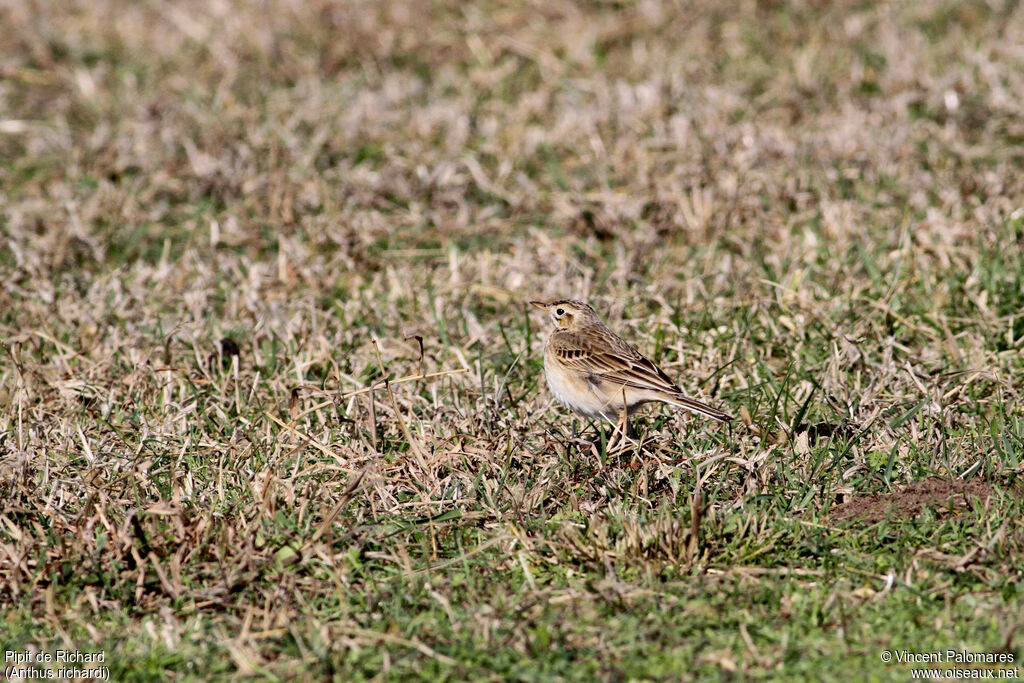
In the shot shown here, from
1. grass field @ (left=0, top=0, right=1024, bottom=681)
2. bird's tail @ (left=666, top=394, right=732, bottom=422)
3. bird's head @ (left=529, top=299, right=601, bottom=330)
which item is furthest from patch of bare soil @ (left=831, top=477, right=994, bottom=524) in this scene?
bird's head @ (left=529, top=299, right=601, bottom=330)

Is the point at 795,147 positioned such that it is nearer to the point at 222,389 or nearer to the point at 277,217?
the point at 277,217

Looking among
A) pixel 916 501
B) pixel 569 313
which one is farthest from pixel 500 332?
pixel 916 501

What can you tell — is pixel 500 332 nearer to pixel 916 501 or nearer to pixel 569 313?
pixel 569 313

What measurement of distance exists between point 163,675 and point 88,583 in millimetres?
763

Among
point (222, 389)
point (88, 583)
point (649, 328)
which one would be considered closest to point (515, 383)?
point (649, 328)

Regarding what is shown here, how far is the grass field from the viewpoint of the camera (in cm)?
490

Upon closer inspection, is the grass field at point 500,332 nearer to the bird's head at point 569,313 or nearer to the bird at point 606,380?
the bird at point 606,380

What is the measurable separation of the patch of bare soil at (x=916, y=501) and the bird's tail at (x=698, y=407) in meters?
0.74

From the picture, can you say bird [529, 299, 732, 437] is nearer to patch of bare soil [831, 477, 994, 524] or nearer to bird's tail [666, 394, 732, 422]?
bird's tail [666, 394, 732, 422]

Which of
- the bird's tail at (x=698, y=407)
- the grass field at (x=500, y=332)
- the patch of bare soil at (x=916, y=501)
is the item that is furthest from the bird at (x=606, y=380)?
the patch of bare soil at (x=916, y=501)

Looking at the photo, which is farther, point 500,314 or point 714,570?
point 500,314

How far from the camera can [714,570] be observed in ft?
16.8

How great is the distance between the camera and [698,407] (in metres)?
6.17

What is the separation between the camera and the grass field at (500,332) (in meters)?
4.90
